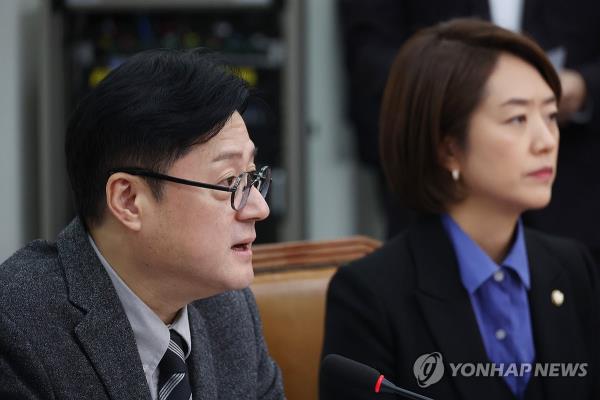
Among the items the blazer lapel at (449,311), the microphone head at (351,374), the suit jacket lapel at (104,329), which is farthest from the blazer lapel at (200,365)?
the blazer lapel at (449,311)

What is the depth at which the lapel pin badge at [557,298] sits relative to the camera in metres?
2.03

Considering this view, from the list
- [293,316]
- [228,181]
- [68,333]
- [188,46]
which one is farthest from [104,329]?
[188,46]

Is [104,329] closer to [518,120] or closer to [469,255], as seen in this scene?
Result: [469,255]

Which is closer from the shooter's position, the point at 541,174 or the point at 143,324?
the point at 143,324

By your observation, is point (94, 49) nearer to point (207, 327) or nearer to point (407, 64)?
point (407, 64)

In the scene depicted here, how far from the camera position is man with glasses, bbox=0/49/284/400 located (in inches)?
55.4

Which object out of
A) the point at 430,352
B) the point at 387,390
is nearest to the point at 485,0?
the point at 430,352

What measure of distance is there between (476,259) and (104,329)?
857 mm

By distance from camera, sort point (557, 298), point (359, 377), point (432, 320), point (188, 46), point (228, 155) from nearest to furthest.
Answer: point (359, 377), point (228, 155), point (432, 320), point (557, 298), point (188, 46)

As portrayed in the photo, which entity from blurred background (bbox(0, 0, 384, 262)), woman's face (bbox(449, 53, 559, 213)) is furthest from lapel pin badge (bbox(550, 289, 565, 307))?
blurred background (bbox(0, 0, 384, 262))

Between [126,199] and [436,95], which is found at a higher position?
[436,95]

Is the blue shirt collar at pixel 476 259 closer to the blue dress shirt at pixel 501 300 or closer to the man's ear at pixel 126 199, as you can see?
the blue dress shirt at pixel 501 300

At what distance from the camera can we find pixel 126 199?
4.74 ft

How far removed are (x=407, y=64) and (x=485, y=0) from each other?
1101 mm
